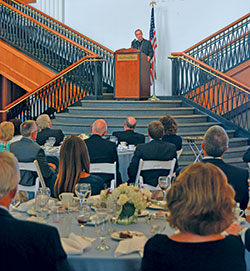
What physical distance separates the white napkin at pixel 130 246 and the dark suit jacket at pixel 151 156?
2.47 m

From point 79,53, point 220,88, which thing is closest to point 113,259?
point 220,88

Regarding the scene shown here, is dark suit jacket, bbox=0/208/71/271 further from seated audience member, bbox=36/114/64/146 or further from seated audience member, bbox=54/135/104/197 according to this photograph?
seated audience member, bbox=36/114/64/146

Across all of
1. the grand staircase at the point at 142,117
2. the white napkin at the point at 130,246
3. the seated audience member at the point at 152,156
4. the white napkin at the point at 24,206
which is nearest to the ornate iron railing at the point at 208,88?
the grand staircase at the point at 142,117

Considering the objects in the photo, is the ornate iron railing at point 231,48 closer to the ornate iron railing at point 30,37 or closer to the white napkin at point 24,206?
the ornate iron railing at point 30,37

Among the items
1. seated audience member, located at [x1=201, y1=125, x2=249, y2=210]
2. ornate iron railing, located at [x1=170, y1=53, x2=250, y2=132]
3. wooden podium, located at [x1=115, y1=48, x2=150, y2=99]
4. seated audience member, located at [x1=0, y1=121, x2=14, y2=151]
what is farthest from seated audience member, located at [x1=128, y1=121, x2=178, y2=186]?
ornate iron railing, located at [x1=170, y1=53, x2=250, y2=132]

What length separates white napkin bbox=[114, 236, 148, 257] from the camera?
2.39 meters

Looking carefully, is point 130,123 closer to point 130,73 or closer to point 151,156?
point 151,156

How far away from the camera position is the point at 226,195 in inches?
74.0

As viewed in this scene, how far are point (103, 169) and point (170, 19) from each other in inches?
388

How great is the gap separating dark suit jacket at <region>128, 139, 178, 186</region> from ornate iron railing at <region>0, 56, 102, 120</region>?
5826 millimetres

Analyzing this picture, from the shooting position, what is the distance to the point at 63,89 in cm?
1134

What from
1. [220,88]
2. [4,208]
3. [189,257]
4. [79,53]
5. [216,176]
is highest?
[79,53]

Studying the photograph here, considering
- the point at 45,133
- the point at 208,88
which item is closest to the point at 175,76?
the point at 208,88

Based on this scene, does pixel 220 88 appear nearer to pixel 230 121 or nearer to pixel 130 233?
pixel 230 121
